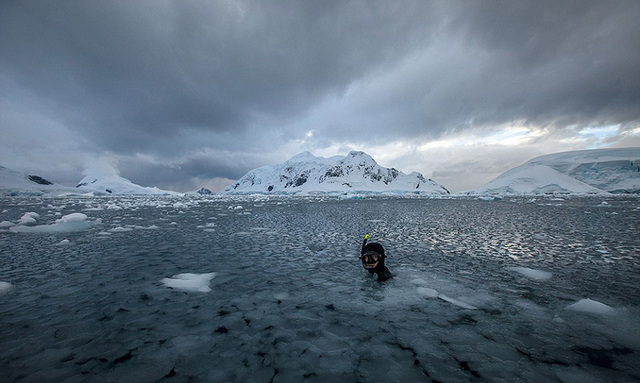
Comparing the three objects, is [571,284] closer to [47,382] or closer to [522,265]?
[522,265]

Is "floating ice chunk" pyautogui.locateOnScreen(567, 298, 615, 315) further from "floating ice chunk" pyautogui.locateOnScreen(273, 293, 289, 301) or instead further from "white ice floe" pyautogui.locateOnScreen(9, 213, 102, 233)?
"white ice floe" pyautogui.locateOnScreen(9, 213, 102, 233)

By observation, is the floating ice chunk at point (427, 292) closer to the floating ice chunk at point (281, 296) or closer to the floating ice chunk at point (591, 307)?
the floating ice chunk at point (591, 307)

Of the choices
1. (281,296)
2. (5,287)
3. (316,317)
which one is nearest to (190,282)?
(281,296)

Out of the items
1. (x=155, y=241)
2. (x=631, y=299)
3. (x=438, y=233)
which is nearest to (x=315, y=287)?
(x=631, y=299)

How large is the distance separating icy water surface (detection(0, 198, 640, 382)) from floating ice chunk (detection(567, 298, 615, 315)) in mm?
32

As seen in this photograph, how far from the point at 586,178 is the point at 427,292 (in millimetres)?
237942

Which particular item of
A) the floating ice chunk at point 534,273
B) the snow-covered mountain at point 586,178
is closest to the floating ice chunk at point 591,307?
the floating ice chunk at point 534,273

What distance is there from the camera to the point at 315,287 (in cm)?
741

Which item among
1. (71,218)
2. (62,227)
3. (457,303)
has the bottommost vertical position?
(457,303)

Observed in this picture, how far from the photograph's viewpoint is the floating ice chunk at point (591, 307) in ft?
18.9

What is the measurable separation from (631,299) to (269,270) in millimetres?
9893

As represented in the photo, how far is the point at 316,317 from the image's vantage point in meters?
5.63

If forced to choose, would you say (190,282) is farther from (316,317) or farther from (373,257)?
(373,257)

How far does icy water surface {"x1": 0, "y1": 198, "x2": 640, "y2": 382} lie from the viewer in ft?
12.9
